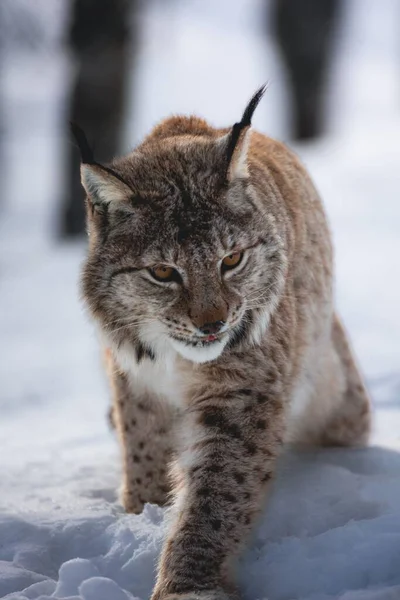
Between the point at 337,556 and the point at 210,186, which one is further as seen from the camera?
the point at 210,186

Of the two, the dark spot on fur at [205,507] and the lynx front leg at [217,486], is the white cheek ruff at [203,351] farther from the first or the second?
the dark spot on fur at [205,507]

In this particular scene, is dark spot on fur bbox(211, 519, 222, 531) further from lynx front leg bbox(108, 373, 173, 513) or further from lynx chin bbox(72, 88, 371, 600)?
lynx front leg bbox(108, 373, 173, 513)

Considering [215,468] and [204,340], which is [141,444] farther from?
[204,340]

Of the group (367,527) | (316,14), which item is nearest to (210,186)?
(367,527)

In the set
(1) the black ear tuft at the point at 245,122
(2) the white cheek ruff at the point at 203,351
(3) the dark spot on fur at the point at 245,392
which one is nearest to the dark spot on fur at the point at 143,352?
(2) the white cheek ruff at the point at 203,351

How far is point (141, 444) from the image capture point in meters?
3.82

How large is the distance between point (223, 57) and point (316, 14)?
55.9 ft

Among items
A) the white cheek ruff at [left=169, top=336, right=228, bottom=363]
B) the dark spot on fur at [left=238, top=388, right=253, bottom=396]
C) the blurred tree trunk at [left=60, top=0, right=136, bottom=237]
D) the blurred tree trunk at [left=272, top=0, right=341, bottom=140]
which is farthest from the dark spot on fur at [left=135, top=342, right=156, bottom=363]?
the blurred tree trunk at [left=272, top=0, right=341, bottom=140]

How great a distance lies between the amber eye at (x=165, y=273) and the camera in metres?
3.17

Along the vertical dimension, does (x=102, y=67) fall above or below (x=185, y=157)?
A: above

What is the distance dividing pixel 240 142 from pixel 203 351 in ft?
2.37

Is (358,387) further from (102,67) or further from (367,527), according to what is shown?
(102,67)

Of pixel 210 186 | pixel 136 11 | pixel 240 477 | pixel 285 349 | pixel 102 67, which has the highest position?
pixel 136 11

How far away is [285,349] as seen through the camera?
3.42 metres
